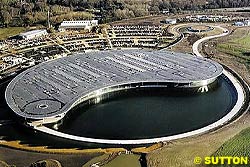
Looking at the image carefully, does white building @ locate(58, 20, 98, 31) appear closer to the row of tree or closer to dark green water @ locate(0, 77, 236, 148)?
the row of tree

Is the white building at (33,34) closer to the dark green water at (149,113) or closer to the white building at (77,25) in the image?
the white building at (77,25)

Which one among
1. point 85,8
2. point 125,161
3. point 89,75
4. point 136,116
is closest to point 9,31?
point 85,8

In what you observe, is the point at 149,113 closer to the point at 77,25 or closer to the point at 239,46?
the point at 239,46

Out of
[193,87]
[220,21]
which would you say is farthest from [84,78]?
[220,21]

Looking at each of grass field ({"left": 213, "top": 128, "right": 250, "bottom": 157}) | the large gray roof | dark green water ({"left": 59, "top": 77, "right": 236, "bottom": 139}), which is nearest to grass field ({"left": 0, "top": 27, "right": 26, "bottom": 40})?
the large gray roof

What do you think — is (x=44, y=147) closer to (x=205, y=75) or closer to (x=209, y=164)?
(x=209, y=164)

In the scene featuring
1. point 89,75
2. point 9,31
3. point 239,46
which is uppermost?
point 9,31

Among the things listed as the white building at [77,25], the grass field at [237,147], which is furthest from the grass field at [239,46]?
the white building at [77,25]
